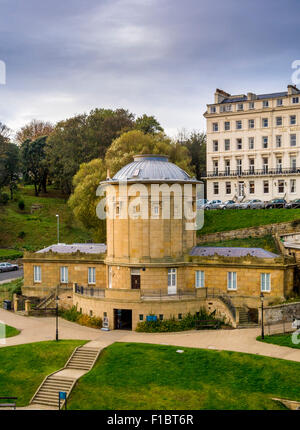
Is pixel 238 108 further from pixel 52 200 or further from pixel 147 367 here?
pixel 147 367

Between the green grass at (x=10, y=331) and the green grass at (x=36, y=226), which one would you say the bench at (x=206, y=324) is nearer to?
the green grass at (x=10, y=331)

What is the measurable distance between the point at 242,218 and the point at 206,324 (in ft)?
81.1

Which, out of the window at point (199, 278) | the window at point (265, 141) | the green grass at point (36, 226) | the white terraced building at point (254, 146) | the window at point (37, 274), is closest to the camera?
the window at point (199, 278)

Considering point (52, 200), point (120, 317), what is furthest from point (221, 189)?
point (120, 317)

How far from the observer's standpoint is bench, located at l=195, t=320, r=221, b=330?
1748 inches

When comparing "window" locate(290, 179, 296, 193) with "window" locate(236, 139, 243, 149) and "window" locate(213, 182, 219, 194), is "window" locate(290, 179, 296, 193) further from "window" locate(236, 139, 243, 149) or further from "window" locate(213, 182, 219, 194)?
"window" locate(213, 182, 219, 194)

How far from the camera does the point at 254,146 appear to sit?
8075 cm

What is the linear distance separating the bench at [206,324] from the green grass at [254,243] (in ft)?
44.0

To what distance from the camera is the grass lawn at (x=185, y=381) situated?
31.5 meters

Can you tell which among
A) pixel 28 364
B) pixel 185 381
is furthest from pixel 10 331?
pixel 185 381

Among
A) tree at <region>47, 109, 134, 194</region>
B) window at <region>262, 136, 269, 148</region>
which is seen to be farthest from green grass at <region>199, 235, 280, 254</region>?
tree at <region>47, 109, 134, 194</region>

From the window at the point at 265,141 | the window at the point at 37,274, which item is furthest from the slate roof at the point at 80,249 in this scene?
the window at the point at 265,141

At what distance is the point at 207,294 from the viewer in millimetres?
47281

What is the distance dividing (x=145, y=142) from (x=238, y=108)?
19437 mm
